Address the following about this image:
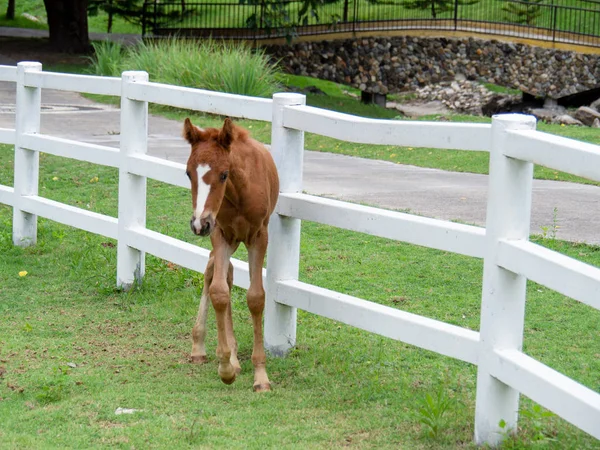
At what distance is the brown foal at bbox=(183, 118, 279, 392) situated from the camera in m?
4.38

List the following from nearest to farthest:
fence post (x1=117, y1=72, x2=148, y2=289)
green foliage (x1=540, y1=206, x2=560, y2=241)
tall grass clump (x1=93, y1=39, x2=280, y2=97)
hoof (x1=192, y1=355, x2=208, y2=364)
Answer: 1. hoof (x1=192, y1=355, x2=208, y2=364)
2. fence post (x1=117, y1=72, x2=148, y2=289)
3. green foliage (x1=540, y1=206, x2=560, y2=241)
4. tall grass clump (x1=93, y1=39, x2=280, y2=97)

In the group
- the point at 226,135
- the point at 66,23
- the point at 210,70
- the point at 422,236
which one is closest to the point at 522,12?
the point at 66,23

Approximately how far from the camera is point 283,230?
17.6 feet

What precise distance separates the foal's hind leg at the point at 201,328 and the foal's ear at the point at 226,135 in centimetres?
98

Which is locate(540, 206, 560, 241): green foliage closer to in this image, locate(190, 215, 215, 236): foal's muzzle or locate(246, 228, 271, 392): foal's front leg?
locate(246, 228, 271, 392): foal's front leg

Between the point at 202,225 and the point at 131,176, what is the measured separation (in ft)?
9.06

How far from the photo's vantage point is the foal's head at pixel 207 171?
4219mm

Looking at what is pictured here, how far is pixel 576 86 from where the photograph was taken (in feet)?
93.3

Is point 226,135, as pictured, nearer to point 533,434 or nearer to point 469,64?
point 533,434

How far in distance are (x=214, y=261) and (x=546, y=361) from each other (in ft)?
6.31

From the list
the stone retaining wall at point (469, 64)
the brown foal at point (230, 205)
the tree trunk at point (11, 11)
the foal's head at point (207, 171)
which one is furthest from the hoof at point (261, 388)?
the tree trunk at point (11, 11)

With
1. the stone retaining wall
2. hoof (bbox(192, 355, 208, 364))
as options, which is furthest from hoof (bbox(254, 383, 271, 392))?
the stone retaining wall

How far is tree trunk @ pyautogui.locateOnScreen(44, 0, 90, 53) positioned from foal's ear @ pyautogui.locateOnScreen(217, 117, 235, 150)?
78.5 ft

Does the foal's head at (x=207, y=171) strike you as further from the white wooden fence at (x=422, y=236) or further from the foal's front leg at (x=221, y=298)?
the white wooden fence at (x=422, y=236)
